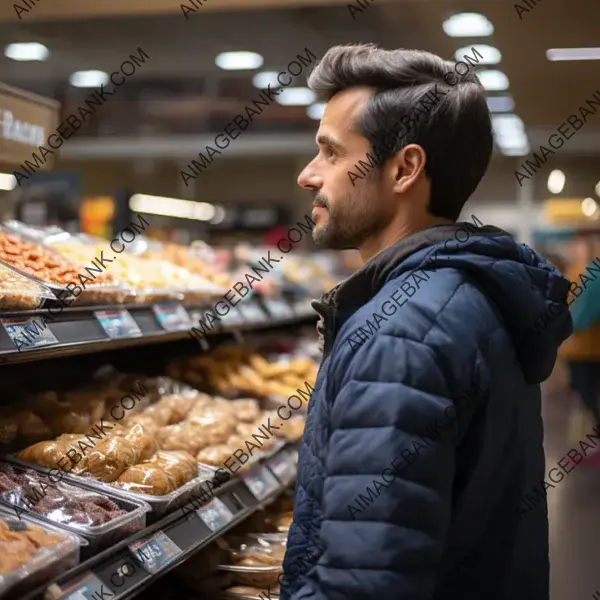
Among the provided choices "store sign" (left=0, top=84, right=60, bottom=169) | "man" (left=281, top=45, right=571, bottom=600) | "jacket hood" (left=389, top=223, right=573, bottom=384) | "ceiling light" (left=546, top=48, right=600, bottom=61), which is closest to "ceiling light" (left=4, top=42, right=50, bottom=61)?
"store sign" (left=0, top=84, right=60, bottom=169)

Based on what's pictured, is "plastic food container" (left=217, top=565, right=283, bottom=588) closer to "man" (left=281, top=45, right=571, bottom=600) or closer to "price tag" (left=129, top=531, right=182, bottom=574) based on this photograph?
"price tag" (left=129, top=531, right=182, bottom=574)

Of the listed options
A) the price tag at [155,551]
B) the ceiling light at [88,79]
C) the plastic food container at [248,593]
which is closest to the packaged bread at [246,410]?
the plastic food container at [248,593]

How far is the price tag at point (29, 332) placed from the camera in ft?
5.67

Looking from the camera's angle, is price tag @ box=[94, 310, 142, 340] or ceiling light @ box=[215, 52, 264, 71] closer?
price tag @ box=[94, 310, 142, 340]

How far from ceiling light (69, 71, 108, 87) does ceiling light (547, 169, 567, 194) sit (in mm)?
3658

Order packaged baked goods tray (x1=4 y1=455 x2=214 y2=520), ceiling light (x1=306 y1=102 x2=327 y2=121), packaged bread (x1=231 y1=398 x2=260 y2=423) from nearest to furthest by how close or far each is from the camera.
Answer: packaged baked goods tray (x1=4 y1=455 x2=214 y2=520), packaged bread (x1=231 y1=398 x2=260 y2=423), ceiling light (x1=306 y1=102 x2=327 y2=121)

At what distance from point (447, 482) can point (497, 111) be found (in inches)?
183

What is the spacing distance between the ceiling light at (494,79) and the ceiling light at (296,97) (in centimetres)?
217

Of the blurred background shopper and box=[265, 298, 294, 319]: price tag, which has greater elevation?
the blurred background shopper

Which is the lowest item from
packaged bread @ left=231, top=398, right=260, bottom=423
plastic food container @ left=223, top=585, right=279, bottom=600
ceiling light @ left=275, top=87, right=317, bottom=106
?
plastic food container @ left=223, top=585, right=279, bottom=600

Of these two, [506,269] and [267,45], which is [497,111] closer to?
[267,45]

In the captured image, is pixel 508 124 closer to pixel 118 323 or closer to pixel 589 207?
pixel 589 207

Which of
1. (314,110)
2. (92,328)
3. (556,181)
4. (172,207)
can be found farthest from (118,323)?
(172,207)

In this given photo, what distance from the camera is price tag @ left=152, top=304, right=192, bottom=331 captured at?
2553 millimetres
